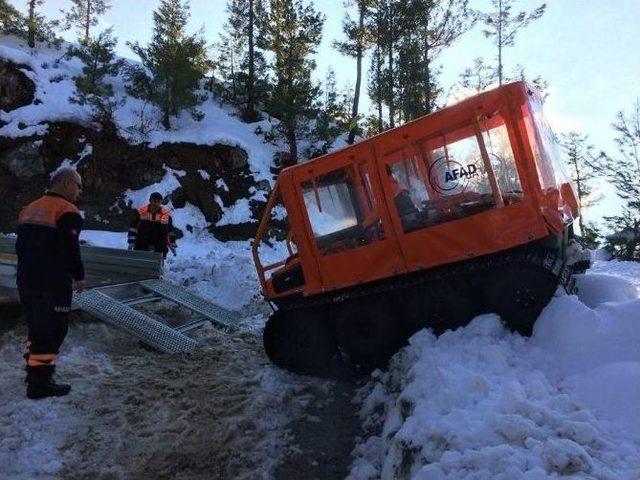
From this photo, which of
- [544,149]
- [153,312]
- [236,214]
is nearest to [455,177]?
[544,149]

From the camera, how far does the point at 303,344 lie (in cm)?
557

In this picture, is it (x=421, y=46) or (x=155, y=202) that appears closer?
(x=155, y=202)

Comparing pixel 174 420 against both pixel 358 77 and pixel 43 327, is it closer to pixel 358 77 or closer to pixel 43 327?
pixel 43 327

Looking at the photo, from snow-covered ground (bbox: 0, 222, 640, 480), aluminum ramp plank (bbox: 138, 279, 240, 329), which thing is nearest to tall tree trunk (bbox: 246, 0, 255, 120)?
aluminum ramp plank (bbox: 138, 279, 240, 329)

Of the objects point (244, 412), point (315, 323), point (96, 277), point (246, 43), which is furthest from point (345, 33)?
point (244, 412)

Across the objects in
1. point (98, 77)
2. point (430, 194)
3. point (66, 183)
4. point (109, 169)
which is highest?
point (98, 77)

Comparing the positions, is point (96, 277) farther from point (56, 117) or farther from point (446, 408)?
point (56, 117)

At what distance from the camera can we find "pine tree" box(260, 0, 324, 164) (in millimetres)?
18688

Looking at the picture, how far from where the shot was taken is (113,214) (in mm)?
16609

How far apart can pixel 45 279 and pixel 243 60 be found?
19925mm

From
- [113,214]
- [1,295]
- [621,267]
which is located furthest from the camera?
[113,214]

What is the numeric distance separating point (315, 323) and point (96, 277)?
13.5 feet

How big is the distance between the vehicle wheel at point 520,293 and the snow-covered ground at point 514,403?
0.12 m

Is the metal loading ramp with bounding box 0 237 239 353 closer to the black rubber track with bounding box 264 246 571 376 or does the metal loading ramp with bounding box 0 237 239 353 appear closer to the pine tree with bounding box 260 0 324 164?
the black rubber track with bounding box 264 246 571 376
